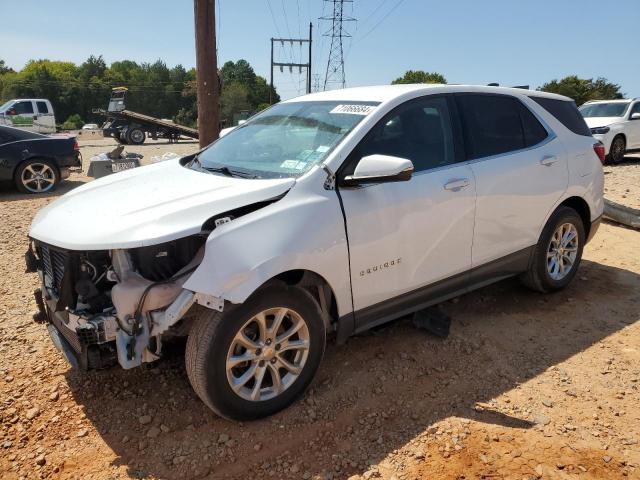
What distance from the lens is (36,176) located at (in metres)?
10.1

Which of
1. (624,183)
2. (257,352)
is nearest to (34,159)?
(257,352)

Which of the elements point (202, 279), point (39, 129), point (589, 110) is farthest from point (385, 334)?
point (39, 129)

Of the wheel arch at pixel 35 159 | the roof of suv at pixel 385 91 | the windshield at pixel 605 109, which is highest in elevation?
the windshield at pixel 605 109

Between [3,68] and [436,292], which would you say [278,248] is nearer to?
[436,292]

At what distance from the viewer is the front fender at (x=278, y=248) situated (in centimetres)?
253

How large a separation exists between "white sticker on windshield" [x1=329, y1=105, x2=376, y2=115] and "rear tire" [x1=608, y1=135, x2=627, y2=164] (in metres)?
13.2

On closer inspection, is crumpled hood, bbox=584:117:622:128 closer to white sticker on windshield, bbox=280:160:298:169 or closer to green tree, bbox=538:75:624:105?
white sticker on windshield, bbox=280:160:298:169

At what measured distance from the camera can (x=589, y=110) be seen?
15.6 m

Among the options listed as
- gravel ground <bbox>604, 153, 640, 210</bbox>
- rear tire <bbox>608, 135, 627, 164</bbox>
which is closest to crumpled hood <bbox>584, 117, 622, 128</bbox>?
rear tire <bbox>608, 135, 627, 164</bbox>

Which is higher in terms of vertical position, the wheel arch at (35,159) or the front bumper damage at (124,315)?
the wheel arch at (35,159)

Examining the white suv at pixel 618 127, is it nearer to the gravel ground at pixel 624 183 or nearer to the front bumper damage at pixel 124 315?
the gravel ground at pixel 624 183

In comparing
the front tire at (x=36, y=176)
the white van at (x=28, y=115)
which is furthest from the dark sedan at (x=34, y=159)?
the white van at (x=28, y=115)

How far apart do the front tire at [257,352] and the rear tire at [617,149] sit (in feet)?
46.2

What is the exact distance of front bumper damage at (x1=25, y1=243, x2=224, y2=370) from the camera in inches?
103
